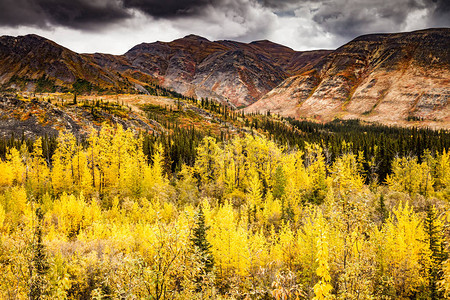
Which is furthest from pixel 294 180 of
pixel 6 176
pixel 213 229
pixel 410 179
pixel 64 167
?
pixel 6 176

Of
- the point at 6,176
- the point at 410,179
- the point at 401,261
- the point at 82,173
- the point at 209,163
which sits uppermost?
the point at 209,163

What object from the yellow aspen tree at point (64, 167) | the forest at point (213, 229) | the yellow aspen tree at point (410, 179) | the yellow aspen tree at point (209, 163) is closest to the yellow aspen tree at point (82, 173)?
the forest at point (213, 229)

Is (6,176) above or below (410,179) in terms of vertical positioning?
above

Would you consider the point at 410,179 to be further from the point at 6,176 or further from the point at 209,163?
the point at 6,176

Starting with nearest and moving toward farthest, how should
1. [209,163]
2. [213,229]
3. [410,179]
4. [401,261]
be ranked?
1. [401,261]
2. [213,229]
3. [410,179]
4. [209,163]

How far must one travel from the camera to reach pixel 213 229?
73.5 feet

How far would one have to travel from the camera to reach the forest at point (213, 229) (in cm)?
851

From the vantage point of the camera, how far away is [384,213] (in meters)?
29.0

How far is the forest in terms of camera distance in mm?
8508

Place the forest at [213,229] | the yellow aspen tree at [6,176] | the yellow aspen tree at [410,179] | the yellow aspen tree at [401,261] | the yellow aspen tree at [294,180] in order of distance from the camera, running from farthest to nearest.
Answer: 1. the yellow aspen tree at [410,179]
2. the yellow aspen tree at [6,176]
3. the yellow aspen tree at [294,180]
4. the yellow aspen tree at [401,261]
5. the forest at [213,229]

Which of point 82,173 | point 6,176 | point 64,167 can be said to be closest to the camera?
point 64,167

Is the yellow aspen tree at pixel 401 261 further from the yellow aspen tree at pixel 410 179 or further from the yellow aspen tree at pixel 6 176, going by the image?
the yellow aspen tree at pixel 6 176

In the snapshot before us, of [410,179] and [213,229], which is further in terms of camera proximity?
[410,179]

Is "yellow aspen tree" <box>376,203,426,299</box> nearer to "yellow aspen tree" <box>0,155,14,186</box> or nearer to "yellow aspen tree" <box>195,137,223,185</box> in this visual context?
"yellow aspen tree" <box>195,137,223,185</box>
